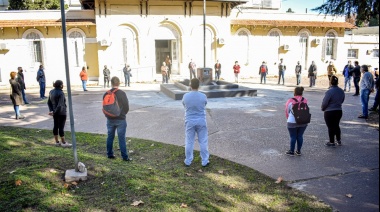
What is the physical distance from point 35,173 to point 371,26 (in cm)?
4627

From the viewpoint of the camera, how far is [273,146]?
25.6 feet


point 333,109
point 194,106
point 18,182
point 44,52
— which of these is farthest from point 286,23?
point 18,182

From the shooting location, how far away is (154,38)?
24.2 meters

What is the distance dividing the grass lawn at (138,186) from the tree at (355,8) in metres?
5.48

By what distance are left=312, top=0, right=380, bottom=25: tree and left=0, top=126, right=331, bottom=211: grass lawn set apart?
18.0 ft

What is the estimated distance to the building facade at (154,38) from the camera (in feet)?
74.2

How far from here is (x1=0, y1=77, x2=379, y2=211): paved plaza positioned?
219 inches

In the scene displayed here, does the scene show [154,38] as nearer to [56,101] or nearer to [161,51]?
[161,51]

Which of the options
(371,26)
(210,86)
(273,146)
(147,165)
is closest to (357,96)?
(210,86)

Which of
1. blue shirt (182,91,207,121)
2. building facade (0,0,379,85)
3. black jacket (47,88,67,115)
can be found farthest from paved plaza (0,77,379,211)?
building facade (0,0,379,85)

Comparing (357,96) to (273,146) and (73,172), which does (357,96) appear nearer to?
(273,146)

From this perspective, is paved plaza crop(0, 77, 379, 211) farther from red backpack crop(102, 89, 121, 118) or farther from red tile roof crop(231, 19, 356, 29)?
red tile roof crop(231, 19, 356, 29)

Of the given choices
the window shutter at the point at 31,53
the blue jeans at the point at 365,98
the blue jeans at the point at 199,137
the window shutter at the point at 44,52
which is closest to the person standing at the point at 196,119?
the blue jeans at the point at 199,137

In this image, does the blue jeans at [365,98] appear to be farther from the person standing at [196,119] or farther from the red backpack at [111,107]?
the red backpack at [111,107]
